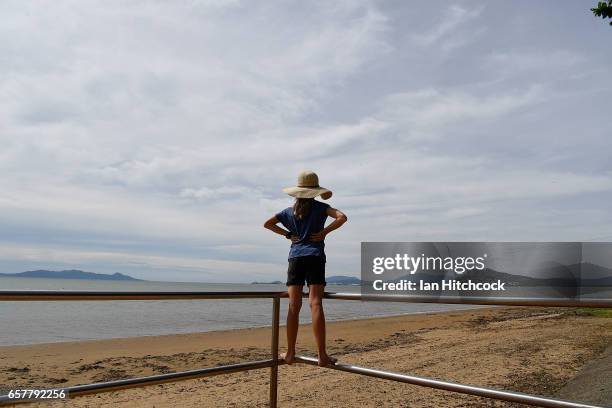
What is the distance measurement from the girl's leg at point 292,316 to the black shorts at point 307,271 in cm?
5

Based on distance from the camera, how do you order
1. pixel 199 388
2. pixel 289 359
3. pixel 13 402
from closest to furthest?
pixel 13 402, pixel 289 359, pixel 199 388

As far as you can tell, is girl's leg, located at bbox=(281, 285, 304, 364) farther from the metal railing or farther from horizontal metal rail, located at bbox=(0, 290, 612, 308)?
horizontal metal rail, located at bbox=(0, 290, 612, 308)

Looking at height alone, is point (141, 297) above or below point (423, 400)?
above

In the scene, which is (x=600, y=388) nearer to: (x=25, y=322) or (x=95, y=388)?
(x=95, y=388)

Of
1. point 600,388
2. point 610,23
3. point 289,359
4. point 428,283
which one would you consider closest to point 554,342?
point 600,388

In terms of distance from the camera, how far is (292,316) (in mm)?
3385

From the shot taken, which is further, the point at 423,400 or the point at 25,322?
the point at 25,322

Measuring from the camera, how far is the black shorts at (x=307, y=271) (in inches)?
130

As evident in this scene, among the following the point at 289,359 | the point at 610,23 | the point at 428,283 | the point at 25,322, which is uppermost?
the point at 610,23

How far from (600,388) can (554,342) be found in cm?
630

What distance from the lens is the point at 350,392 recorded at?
275 inches

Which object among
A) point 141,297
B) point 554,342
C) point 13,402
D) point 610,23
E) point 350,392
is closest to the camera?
point 13,402

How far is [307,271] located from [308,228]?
0.30 meters

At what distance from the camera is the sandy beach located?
7012mm
